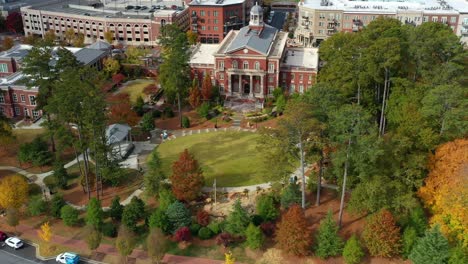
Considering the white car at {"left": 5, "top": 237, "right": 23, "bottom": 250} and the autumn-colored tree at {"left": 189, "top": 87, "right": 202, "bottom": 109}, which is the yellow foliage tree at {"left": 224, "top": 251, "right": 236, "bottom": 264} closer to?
the white car at {"left": 5, "top": 237, "right": 23, "bottom": 250}

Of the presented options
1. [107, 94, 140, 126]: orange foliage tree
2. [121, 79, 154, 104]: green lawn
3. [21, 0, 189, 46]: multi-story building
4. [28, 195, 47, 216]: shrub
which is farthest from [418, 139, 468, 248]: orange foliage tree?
[21, 0, 189, 46]: multi-story building

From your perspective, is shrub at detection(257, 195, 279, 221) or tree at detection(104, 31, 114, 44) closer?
shrub at detection(257, 195, 279, 221)

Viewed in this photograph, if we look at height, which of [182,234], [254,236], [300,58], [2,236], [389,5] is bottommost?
[2,236]

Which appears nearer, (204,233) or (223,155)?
(204,233)

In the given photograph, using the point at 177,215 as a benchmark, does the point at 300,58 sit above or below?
above

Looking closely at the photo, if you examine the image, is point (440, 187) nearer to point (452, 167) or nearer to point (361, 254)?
point (452, 167)

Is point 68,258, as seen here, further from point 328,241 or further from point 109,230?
point 328,241

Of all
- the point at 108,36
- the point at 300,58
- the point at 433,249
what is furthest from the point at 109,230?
the point at 108,36
